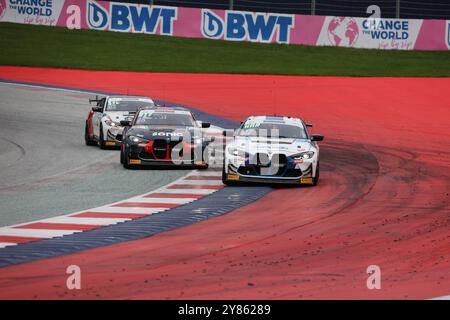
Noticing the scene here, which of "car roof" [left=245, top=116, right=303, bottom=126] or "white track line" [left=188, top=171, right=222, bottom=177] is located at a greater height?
"car roof" [left=245, top=116, right=303, bottom=126]

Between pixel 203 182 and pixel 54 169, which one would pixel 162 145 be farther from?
pixel 54 169

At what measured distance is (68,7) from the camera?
48500 millimetres

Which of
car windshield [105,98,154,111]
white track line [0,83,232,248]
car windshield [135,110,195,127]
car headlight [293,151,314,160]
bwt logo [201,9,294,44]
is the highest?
bwt logo [201,9,294,44]

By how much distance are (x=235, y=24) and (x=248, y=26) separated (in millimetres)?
606

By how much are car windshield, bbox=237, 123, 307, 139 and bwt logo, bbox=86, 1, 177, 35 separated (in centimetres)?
2745

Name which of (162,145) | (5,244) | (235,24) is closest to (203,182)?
(162,145)

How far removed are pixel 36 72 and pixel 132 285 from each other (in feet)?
104

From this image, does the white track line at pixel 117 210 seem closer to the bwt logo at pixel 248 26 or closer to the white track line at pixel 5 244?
the white track line at pixel 5 244

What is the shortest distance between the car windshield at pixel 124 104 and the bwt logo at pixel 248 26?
21741 millimetres

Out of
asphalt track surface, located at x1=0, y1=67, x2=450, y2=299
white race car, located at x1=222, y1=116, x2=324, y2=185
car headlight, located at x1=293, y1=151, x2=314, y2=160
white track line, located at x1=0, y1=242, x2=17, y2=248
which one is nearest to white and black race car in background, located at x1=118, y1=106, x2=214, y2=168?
white race car, located at x1=222, y1=116, x2=324, y2=185

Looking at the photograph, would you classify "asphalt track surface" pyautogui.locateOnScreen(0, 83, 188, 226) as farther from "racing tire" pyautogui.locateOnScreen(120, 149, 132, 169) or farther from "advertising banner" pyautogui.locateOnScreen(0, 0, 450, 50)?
"advertising banner" pyautogui.locateOnScreen(0, 0, 450, 50)

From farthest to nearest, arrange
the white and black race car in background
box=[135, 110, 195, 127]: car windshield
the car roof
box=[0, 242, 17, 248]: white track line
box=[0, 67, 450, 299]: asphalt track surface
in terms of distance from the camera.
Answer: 1. box=[135, 110, 195, 127]: car windshield
2. the white and black race car in background
3. the car roof
4. box=[0, 242, 17, 248]: white track line
5. box=[0, 67, 450, 299]: asphalt track surface

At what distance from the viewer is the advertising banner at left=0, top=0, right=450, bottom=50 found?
158 feet

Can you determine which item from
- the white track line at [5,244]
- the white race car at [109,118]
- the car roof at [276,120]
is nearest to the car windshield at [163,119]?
the white race car at [109,118]
